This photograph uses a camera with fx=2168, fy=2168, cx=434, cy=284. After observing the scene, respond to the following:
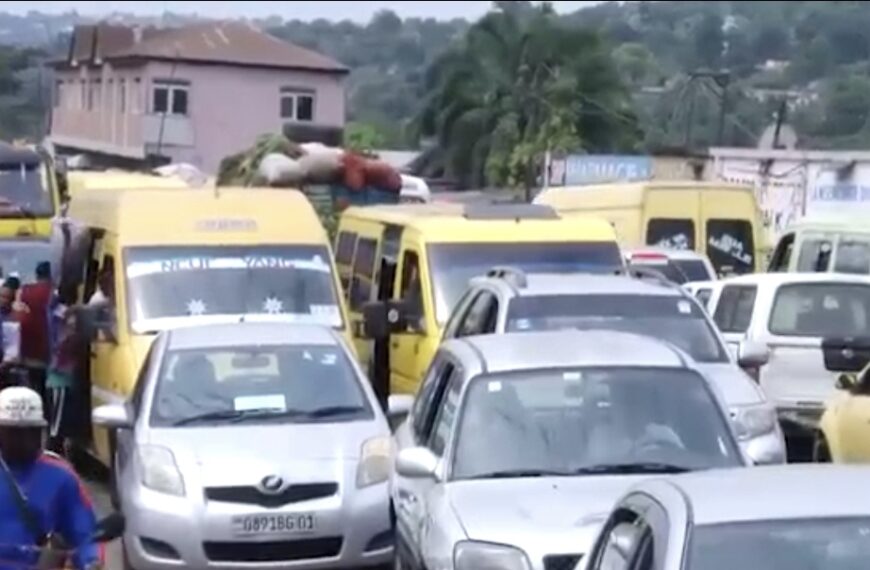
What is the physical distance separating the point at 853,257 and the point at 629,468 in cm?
1293

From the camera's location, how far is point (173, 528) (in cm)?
1179

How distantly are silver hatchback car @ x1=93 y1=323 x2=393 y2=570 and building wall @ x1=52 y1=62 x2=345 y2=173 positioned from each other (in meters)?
51.6

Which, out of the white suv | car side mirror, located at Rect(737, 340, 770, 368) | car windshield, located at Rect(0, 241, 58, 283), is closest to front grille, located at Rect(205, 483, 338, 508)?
the white suv

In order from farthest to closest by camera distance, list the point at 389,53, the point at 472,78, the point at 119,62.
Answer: the point at 389,53, the point at 119,62, the point at 472,78

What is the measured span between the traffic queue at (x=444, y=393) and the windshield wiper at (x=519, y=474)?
2 centimetres

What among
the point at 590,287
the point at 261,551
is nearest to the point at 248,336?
the point at 261,551

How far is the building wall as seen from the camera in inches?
2682

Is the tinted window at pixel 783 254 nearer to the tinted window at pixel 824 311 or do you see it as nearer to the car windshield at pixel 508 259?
the tinted window at pixel 824 311

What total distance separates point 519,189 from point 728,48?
19543mm

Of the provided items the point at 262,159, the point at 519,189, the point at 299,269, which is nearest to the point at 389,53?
the point at 519,189

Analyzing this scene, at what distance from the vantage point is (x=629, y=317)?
46.5ft

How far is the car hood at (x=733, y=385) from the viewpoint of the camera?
13.2m

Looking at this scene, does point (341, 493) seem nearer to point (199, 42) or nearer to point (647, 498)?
point (647, 498)

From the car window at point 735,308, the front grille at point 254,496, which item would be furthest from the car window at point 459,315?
the car window at point 735,308
